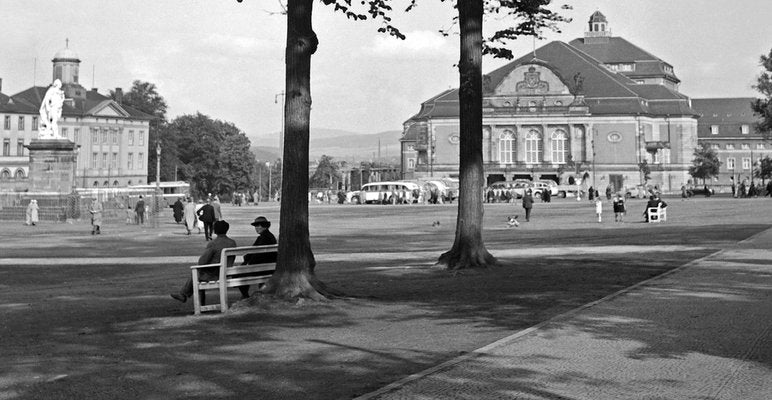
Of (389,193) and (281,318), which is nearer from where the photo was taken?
(281,318)

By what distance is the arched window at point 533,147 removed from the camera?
119m

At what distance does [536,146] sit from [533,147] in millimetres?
412

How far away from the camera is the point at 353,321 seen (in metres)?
12.8

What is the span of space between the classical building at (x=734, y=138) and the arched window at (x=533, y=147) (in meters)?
57.2

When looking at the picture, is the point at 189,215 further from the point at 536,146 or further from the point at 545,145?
the point at 536,146

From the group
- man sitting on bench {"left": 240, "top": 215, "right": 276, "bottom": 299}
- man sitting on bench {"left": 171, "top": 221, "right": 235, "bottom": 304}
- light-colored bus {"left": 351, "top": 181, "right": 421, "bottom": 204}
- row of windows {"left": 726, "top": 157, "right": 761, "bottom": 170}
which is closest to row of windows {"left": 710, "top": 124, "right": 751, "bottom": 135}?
row of windows {"left": 726, "top": 157, "right": 761, "bottom": 170}

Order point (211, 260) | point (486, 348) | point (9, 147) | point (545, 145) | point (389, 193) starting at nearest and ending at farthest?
point (486, 348), point (211, 260), point (389, 193), point (545, 145), point (9, 147)

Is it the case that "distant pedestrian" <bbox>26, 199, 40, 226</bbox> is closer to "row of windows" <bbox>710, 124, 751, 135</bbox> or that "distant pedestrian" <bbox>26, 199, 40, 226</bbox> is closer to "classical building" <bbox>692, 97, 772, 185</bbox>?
"classical building" <bbox>692, 97, 772, 185</bbox>

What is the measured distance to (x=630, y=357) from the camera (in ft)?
31.6

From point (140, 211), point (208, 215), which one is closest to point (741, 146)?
point (140, 211)

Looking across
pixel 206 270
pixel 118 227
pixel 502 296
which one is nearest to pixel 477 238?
pixel 502 296

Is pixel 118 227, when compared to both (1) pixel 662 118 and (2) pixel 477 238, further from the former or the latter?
(1) pixel 662 118

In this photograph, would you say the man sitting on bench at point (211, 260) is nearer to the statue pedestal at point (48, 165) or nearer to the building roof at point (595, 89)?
Answer: the statue pedestal at point (48, 165)

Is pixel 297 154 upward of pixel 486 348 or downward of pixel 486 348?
upward
